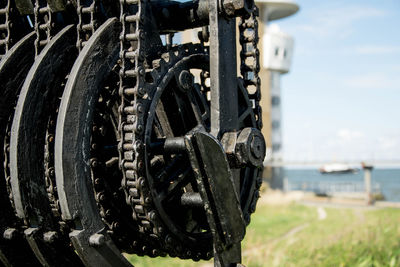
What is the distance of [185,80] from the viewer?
3402 mm

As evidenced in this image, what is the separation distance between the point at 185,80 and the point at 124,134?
60 centimetres

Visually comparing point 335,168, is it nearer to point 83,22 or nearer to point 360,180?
point 83,22

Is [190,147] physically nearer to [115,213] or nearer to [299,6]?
[115,213]

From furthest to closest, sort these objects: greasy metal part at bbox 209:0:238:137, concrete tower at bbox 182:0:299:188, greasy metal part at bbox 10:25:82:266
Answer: concrete tower at bbox 182:0:299:188
greasy metal part at bbox 209:0:238:137
greasy metal part at bbox 10:25:82:266

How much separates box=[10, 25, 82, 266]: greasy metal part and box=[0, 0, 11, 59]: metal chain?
559 millimetres

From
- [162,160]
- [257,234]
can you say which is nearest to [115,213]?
[162,160]

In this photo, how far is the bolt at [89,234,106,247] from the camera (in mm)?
2996

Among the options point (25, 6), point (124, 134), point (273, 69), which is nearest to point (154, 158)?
point (124, 134)

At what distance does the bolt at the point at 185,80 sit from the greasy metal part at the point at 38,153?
2.28ft

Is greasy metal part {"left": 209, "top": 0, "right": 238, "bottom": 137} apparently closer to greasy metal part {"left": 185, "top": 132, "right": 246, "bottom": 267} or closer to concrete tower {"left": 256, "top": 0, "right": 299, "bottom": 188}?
greasy metal part {"left": 185, "top": 132, "right": 246, "bottom": 267}

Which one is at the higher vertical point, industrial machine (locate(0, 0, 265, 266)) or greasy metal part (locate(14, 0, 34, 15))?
greasy metal part (locate(14, 0, 34, 15))

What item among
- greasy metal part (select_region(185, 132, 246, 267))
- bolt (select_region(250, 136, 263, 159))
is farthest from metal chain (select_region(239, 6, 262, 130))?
greasy metal part (select_region(185, 132, 246, 267))

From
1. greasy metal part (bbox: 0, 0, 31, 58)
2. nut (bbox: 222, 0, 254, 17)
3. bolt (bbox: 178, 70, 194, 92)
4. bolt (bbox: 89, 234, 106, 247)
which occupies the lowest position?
bolt (bbox: 89, 234, 106, 247)

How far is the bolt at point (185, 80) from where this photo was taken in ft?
11.1
